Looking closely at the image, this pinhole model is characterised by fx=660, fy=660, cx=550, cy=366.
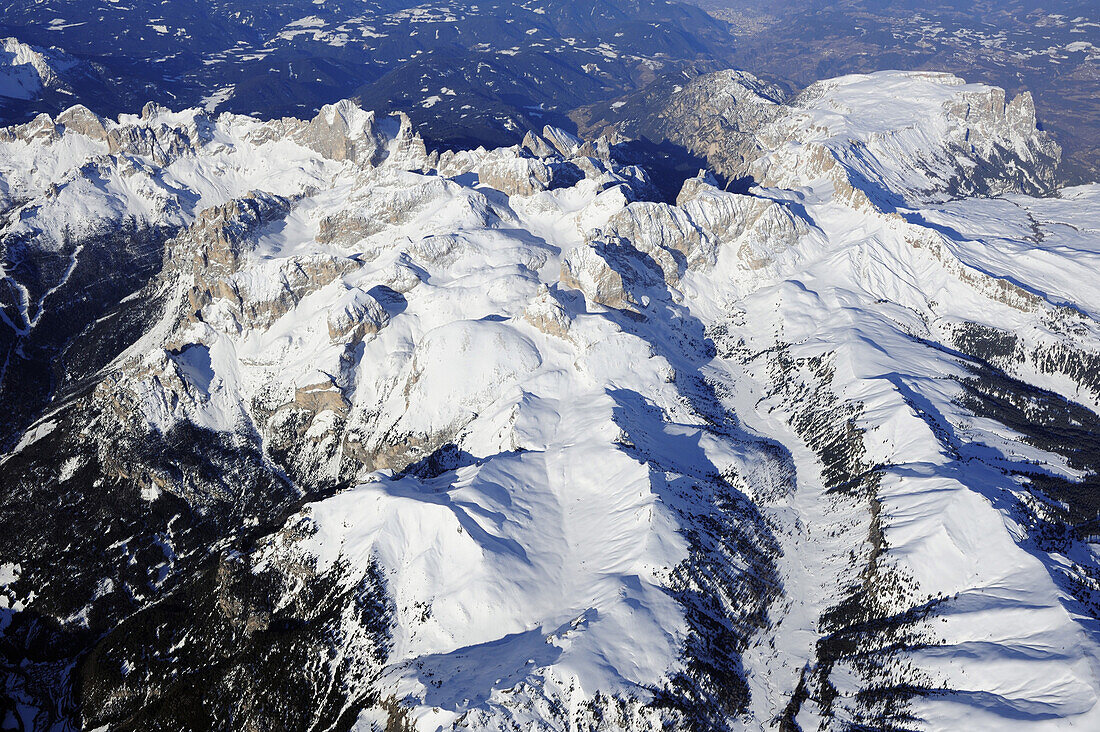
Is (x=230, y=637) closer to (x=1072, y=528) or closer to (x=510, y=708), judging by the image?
(x=510, y=708)

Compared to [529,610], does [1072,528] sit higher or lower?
higher

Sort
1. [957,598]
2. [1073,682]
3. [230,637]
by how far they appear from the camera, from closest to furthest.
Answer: [1073,682] → [957,598] → [230,637]

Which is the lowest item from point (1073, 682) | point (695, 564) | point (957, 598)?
point (695, 564)

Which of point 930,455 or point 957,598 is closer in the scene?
point 957,598

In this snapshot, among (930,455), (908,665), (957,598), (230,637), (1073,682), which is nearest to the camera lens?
(1073,682)

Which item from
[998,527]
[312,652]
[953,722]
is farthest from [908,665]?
[312,652]

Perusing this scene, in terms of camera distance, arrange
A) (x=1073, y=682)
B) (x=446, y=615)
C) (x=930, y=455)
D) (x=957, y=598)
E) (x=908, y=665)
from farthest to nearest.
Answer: (x=930, y=455) < (x=446, y=615) < (x=957, y=598) < (x=908, y=665) < (x=1073, y=682)

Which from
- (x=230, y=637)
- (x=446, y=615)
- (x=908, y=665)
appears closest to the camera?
(x=908, y=665)

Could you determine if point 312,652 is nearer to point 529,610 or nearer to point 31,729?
point 529,610

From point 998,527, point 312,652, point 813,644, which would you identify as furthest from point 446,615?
point 998,527
